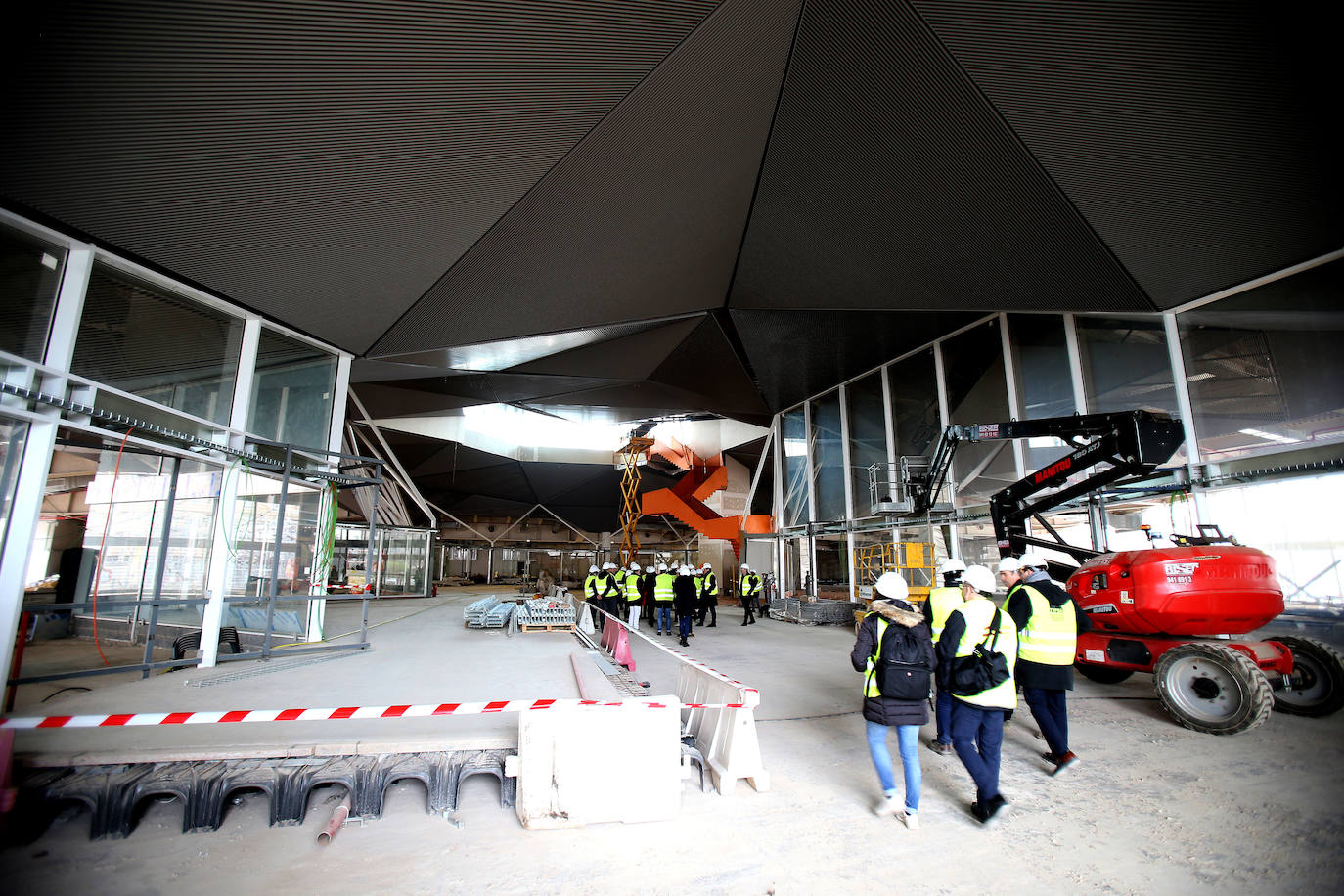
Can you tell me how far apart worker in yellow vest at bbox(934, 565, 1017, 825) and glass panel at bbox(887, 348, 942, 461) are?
11865 millimetres

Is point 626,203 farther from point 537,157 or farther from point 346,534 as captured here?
point 346,534

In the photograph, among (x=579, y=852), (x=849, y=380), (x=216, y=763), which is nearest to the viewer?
(x=579, y=852)

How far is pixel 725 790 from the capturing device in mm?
4535

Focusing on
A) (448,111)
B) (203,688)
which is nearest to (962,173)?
(448,111)

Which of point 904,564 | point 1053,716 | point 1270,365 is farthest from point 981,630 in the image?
point 904,564

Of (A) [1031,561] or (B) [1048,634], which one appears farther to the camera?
(A) [1031,561]

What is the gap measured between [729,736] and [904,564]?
10.8 metres

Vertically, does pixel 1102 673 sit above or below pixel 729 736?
below

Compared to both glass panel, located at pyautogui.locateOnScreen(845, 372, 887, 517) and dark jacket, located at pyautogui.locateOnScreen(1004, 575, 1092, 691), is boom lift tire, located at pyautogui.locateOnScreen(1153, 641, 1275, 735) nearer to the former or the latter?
dark jacket, located at pyautogui.locateOnScreen(1004, 575, 1092, 691)

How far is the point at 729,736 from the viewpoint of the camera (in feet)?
15.4

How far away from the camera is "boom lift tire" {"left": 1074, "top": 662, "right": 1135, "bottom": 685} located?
8.24 m

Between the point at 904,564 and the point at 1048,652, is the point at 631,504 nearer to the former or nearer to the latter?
the point at 904,564

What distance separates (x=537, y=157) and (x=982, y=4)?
197 inches

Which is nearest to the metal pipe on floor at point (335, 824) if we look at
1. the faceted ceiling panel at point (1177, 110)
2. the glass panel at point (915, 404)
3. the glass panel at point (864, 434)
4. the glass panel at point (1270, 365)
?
the faceted ceiling panel at point (1177, 110)
